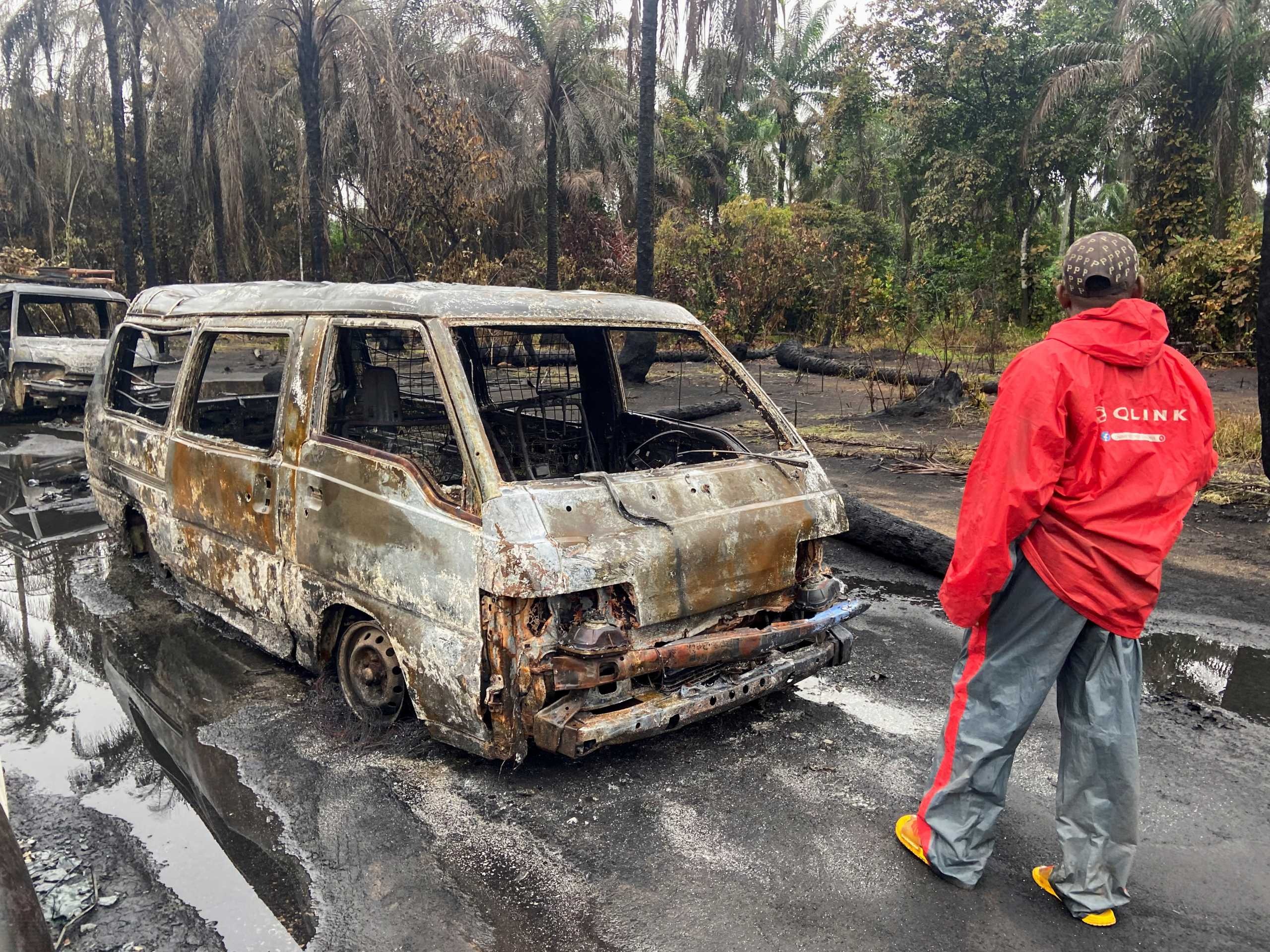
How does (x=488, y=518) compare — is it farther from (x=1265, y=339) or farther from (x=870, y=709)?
(x=1265, y=339)

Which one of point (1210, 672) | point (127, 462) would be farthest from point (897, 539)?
point (127, 462)

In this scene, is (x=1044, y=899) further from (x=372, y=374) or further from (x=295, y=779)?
(x=372, y=374)

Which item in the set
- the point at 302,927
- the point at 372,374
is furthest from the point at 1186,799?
the point at 372,374

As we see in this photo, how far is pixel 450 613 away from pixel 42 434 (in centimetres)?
1099

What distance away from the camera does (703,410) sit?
38.6 feet

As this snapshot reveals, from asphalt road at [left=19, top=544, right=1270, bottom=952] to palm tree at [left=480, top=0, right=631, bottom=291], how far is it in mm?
18275

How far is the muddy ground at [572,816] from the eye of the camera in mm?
2730

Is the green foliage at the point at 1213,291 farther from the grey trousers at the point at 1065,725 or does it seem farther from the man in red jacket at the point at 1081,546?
the grey trousers at the point at 1065,725

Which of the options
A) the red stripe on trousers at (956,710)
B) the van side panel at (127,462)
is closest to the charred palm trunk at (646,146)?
the van side panel at (127,462)

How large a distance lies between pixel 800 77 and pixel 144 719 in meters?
38.0

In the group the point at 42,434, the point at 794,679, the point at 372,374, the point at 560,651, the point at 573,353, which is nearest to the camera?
the point at 560,651

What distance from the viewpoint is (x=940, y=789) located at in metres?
2.95

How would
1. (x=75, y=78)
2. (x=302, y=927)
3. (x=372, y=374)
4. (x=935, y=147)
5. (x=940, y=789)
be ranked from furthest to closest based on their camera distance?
(x=935, y=147), (x=75, y=78), (x=372, y=374), (x=940, y=789), (x=302, y=927)

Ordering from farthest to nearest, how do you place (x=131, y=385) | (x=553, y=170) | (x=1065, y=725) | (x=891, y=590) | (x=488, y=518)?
Answer: (x=553, y=170) < (x=891, y=590) < (x=131, y=385) < (x=488, y=518) < (x=1065, y=725)
